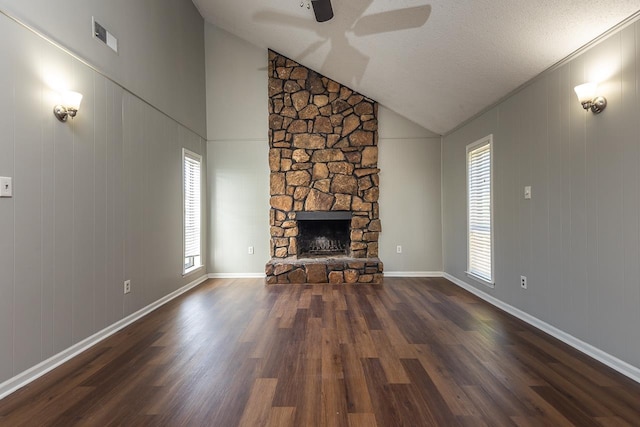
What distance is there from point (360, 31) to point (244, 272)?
3.89m

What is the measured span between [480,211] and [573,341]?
186cm

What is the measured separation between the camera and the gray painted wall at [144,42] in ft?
7.59

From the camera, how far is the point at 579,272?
246 centimetres

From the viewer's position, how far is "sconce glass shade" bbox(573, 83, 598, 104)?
Result: 227cm

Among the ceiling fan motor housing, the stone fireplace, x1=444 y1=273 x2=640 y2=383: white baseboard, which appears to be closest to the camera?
x1=444 y1=273 x2=640 y2=383: white baseboard

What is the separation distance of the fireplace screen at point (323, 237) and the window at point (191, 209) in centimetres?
163

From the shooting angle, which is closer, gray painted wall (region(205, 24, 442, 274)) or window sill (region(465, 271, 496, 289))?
window sill (region(465, 271, 496, 289))

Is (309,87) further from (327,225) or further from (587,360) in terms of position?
(587,360)

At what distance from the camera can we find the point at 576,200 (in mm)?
2480

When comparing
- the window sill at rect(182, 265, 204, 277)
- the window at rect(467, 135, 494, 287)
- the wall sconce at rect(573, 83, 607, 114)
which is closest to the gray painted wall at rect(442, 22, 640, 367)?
the wall sconce at rect(573, 83, 607, 114)

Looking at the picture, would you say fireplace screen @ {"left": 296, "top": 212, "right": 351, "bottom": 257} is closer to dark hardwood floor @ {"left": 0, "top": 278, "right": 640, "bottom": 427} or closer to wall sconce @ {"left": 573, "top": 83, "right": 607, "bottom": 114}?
dark hardwood floor @ {"left": 0, "top": 278, "right": 640, "bottom": 427}

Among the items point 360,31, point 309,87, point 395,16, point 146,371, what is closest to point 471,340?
point 146,371

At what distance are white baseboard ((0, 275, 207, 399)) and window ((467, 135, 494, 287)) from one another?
12.9ft

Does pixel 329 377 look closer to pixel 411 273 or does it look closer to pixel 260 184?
pixel 411 273
